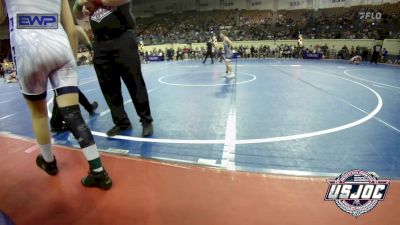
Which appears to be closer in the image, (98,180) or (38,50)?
(38,50)

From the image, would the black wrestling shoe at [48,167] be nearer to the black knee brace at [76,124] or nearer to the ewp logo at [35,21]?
the black knee brace at [76,124]

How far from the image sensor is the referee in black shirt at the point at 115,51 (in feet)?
11.1

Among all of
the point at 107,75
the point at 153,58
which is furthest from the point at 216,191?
the point at 153,58

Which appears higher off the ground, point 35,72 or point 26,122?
point 35,72

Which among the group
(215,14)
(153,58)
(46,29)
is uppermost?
(215,14)

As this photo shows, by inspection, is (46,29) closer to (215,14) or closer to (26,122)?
(26,122)

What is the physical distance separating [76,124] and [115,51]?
1596mm

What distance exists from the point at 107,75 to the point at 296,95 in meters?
4.86

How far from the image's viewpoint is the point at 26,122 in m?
4.80

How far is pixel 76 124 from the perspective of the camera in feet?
7.52

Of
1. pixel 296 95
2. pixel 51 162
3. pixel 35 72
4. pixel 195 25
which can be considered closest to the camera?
pixel 35 72

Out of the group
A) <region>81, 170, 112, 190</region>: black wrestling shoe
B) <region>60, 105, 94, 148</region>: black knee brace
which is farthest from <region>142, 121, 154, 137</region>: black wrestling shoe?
<region>60, 105, 94, 148</region>: black knee brace
